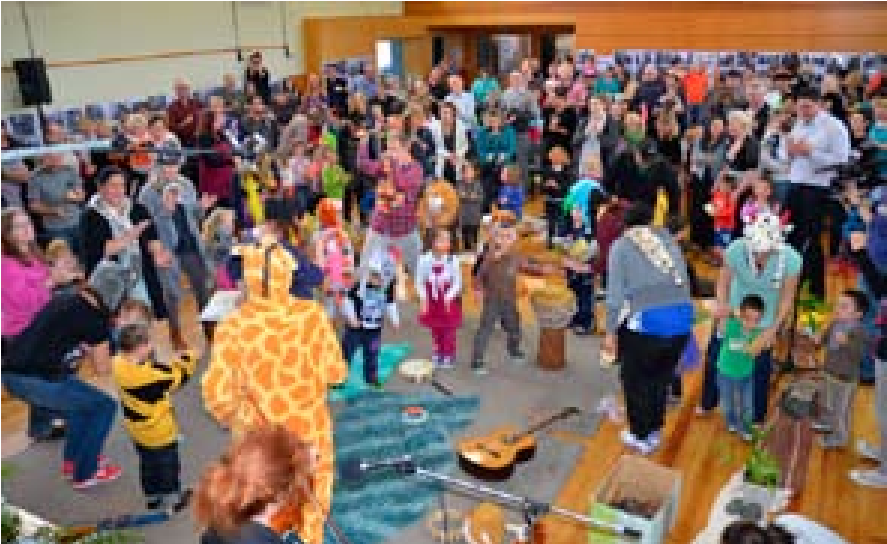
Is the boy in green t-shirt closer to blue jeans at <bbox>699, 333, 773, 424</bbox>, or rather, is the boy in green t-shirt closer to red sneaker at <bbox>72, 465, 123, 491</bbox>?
blue jeans at <bbox>699, 333, 773, 424</bbox>

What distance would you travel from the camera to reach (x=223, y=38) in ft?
8.79

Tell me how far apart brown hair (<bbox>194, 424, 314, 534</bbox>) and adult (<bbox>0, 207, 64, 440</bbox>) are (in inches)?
24.7

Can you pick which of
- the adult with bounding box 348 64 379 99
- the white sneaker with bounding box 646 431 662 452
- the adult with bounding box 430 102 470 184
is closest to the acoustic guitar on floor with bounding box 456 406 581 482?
the white sneaker with bounding box 646 431 662 452

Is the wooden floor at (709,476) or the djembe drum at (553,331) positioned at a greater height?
the djembe drum at (553,331)

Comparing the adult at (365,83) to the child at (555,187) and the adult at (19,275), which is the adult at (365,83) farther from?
the child at (555,187)

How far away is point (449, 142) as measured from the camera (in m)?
5.35

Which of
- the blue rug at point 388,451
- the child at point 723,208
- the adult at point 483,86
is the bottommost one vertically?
the blue rug at point 388,451

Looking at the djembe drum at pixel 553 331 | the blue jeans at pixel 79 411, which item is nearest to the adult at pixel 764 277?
the djembe drum at pixel 553 331

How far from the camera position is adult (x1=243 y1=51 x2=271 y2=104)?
289 centimetres

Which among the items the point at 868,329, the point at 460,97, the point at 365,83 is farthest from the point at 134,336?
the point at 868,329

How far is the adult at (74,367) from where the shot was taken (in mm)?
2039

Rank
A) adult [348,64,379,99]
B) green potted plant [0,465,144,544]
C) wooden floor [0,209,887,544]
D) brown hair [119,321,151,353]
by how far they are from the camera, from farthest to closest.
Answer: wooden floor [0,209,887,544]
brown hair [119,321,151,353]
adult [348,64,379,99]
green potted plant [0,465,144,544]

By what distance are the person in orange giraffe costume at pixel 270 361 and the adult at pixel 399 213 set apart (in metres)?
2.25

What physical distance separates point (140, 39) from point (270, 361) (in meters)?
1.15
